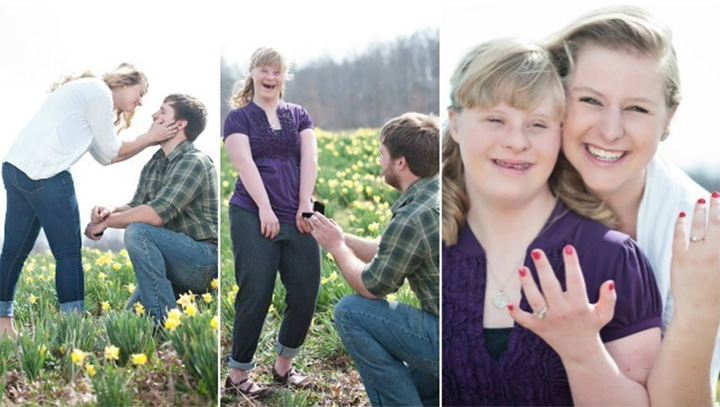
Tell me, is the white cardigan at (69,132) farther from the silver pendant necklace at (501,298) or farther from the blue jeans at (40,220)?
the silver pendant necklace at (501,298)

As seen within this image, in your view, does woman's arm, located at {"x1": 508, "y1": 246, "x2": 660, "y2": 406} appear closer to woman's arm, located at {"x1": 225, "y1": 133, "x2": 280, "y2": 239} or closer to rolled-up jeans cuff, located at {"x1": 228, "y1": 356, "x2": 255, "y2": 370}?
woman's arm, located at {"x1": 225, "y1": 133, "x2": 280, "y2": 239}

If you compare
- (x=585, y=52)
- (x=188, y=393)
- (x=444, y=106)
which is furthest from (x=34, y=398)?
(x=585, y=52)

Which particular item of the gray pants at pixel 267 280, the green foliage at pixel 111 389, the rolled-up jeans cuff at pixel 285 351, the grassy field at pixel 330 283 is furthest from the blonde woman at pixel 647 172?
the green foliage at pixel 111 389

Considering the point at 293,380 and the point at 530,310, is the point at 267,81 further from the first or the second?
the point at 530,310

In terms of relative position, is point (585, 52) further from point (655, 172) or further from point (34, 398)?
point (34, 398)

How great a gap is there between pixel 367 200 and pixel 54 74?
1581 millimetres

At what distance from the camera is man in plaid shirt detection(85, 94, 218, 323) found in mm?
4043

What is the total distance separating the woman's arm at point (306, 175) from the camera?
3912mm

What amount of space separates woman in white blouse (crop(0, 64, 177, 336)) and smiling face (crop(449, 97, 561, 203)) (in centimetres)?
140

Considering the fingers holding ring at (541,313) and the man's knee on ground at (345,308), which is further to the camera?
the man's knee on ground at (345,308)

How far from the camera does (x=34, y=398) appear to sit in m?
3.81

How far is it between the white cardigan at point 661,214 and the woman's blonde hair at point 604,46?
0.43 ft

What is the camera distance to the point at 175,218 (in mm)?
4062

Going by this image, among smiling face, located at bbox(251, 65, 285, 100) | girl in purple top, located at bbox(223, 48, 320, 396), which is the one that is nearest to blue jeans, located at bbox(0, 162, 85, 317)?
girl in purple top, located at bbox(223, 48, 320, 396)
